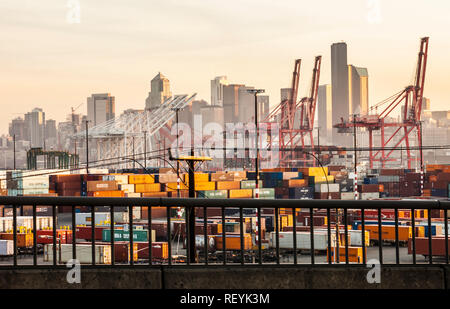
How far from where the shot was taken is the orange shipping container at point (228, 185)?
73.2 metres

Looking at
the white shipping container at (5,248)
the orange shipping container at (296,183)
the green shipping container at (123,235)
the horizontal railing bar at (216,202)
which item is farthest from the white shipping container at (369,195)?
the horizontal railing bar at (216,202)

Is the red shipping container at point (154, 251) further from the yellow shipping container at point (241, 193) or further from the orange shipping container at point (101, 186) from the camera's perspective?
the orange shipping container at point (101, 186)

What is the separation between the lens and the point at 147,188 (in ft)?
238

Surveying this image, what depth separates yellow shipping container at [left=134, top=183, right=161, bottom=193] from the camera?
71.5m

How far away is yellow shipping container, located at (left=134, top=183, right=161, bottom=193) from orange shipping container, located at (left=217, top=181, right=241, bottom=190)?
22.7ft

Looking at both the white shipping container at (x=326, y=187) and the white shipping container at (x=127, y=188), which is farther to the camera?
the white shipping container at (x=326, y=187)

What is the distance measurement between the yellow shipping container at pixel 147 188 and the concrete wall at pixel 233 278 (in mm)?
65700

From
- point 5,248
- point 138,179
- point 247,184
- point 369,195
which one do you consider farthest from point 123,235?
point 369,195

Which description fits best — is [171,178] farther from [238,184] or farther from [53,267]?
[53,267]

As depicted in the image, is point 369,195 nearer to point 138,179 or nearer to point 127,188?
point 138,179

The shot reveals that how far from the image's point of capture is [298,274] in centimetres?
609

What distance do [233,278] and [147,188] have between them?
220ft
